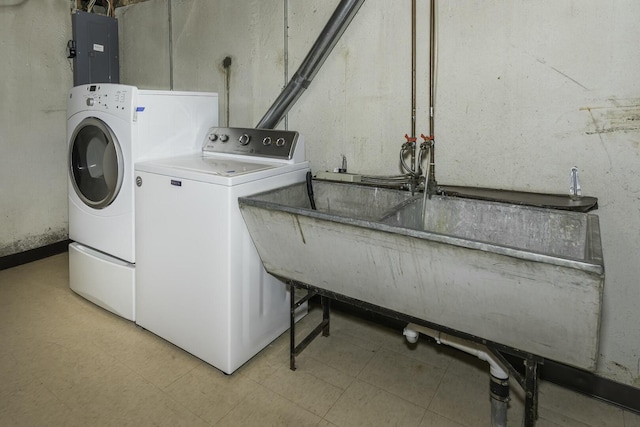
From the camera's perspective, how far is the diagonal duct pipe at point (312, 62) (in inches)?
88.4

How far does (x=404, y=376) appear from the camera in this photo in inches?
79.2

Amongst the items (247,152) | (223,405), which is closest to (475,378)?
(223,405)

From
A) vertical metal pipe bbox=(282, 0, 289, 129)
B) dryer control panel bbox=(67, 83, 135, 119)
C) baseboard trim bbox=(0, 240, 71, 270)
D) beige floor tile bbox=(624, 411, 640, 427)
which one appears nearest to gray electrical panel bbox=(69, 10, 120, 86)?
dryer control panel bbox=(67, 83, 135, 119)

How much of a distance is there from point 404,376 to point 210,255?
114 centimetres

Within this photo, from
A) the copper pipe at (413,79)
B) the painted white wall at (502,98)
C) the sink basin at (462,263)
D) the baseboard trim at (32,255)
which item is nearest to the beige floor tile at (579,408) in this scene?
the painted white wall at (502,98)

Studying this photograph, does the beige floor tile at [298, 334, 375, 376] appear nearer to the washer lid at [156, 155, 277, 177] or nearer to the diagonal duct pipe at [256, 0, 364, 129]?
the washer lid at [156, 155, 277, 177]

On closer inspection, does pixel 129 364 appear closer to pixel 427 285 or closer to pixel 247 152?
pixel 247 152

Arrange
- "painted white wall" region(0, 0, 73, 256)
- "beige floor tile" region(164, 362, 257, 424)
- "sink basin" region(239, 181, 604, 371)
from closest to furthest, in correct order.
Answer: "sink basin" region(239, 181, 604, 371) < "beige floor tile" region(164, 362, 257, 424) < "painted white wall" region(0, 0, 73, 256)

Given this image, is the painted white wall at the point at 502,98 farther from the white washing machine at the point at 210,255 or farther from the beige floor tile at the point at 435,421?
the beige floor tile at the point at 435,421

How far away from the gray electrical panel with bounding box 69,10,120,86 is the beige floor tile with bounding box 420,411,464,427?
3.50 meters

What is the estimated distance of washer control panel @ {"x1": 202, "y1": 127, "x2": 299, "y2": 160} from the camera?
2273 millimetres

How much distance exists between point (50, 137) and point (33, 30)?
0.84 metres

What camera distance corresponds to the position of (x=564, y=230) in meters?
1.60

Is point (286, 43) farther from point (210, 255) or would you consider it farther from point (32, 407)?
point (32, 407)
